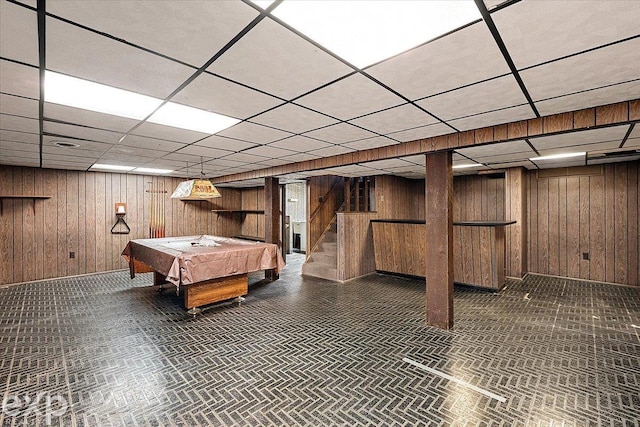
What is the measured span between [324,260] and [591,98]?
5.43m

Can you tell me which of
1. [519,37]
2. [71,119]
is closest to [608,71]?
[519,37]

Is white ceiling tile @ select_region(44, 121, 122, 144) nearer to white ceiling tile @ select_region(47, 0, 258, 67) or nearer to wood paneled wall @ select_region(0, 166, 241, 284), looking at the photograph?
white ceiling tile @ select_region(47, 0, 258, 67)

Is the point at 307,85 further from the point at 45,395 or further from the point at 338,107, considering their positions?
the point at 45,395

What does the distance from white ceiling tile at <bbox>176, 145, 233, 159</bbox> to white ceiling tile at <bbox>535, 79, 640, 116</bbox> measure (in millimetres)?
4073

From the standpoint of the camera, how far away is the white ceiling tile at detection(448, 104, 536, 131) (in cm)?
286

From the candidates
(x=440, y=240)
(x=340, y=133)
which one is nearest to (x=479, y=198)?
(x=440, y=240)

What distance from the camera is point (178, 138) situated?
151 inches

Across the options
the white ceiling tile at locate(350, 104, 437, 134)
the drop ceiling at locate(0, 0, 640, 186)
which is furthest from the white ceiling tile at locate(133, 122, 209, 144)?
the white ceiling tile at locate(350, 104, 437, 134)

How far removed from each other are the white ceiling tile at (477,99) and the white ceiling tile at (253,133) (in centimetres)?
173

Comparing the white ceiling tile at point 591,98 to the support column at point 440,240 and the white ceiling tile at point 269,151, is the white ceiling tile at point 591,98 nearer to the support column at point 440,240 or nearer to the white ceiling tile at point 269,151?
the support column at point 440,240

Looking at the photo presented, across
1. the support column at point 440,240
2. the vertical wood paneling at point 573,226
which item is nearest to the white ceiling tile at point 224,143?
the support column at point 440,240

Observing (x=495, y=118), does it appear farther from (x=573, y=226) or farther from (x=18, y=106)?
(x=573, y=226)

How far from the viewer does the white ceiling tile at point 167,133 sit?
3.36m

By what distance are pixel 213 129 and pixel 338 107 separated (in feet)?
5.25
